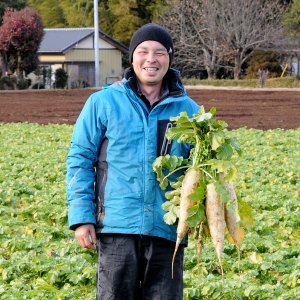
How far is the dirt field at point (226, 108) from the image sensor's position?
1017 inches

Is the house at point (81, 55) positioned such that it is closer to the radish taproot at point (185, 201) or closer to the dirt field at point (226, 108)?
the dirt field at point (226, 108)

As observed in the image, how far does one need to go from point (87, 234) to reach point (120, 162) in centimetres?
41

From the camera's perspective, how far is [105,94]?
14.2 feet

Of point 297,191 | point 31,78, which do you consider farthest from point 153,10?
point 297,191

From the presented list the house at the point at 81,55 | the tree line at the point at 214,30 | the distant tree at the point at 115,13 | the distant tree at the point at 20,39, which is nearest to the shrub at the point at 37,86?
the house at the point at 81,55

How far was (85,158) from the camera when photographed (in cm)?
430

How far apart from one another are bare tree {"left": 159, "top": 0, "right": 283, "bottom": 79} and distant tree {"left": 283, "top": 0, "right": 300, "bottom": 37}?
1069 mm

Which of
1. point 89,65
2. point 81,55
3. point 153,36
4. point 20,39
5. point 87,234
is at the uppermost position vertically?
point 153,36

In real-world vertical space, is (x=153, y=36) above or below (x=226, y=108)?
above

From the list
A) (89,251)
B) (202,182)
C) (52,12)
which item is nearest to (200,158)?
(202,182)

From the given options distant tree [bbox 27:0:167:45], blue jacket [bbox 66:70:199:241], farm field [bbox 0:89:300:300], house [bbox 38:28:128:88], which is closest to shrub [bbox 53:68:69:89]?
house [bbox 38:28:128:88]

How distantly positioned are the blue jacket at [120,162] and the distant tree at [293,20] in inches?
2056

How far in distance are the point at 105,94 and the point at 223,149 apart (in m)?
0.71

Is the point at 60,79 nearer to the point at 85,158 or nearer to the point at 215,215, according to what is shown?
the point at 85,158
